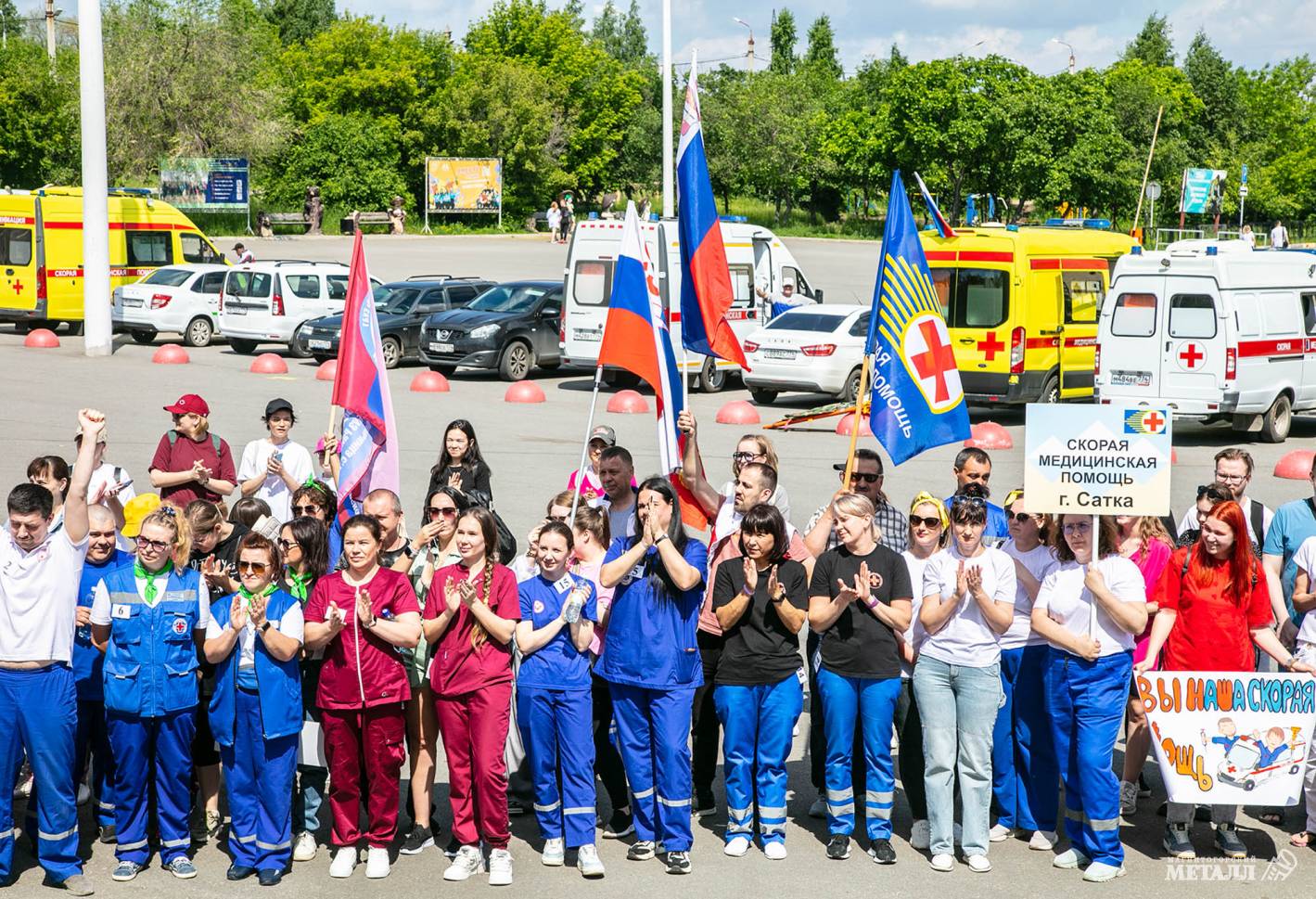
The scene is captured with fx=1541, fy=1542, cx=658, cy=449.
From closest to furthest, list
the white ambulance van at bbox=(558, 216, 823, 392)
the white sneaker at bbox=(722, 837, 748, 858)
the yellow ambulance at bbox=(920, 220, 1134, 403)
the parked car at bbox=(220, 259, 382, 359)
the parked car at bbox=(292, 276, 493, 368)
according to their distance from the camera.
Result: the white sneaker at bbox=(722, 837, 748, 858) < the yellow ambulance at bbox=(920, 220, 1134, 403) < the white ambulance van at bbox=(558, 216, 823, 392) < the parked car at bbox=(292, 276, 493, 368) < the parked car at bbox=(220, 259, 382, 359)

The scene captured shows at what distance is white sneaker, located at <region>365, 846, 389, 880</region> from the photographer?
21.8ft

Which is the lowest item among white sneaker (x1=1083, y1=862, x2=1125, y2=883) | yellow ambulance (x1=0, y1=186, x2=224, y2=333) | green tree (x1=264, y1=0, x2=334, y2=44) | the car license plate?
white sneaker (x1=1083, y1=862, x2=1125, y2=883)

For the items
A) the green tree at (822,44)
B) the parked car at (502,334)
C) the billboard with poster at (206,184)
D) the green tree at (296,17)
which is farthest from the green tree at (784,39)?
the parked car at (502,334)

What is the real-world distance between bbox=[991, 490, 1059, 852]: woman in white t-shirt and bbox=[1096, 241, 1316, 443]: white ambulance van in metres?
13.3

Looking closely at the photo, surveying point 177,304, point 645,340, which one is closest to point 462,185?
point 177,304

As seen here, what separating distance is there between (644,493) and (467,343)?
19305mm

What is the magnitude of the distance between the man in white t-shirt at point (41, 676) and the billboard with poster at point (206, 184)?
161 ft

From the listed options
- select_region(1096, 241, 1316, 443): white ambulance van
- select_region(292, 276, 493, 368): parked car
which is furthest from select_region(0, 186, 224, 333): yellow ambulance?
select_region(1096, 241, 1316, 443): white ambulance van

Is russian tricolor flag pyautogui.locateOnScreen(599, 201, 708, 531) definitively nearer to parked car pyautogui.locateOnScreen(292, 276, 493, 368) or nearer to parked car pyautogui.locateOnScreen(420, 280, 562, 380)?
parked car pyautogui.locateOnScreen(420, 280, 562, 380)

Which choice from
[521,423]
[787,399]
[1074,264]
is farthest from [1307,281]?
[521,423]

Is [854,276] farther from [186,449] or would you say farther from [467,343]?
[186,449]

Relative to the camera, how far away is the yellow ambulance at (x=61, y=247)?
98.2ft

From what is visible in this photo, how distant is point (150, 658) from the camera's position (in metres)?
6.54

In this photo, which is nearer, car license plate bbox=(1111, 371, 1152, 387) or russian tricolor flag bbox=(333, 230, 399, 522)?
russian tricolor flag bbox=(333, 230, 399, 522)
